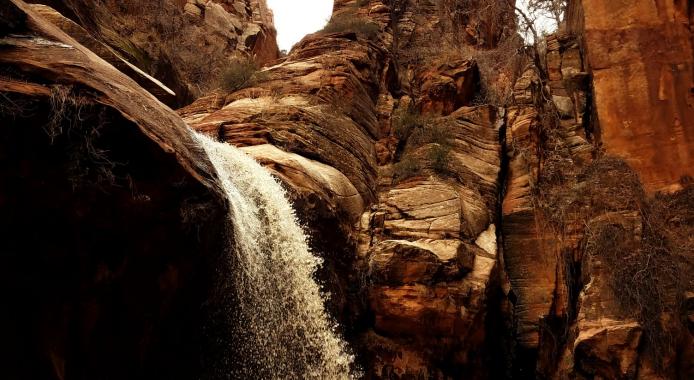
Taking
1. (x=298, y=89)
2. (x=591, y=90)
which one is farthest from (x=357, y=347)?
(x=591, y=90)

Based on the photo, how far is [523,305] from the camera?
12.4 meters

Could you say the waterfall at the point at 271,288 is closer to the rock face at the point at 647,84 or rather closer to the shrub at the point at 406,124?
the shrub at the point at 406,124

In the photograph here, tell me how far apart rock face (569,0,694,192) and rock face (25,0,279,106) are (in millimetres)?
10913

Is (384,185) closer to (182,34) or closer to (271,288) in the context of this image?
(271,288)

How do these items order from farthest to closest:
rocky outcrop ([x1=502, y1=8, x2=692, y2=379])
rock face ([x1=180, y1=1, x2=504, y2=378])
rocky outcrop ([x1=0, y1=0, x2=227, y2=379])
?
rock face ([x1=180, y1=1, x2=504, y2=378]) → rocky outcrop ([x1=502, y1=8, x2=692, y2=379]) → rocky outcrop ([x1=0, y1=0, x2=227, y2=379])

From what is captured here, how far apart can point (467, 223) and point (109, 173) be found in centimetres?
734

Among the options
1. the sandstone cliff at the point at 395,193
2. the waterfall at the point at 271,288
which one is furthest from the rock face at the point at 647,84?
the waterfall at the point at 271,288

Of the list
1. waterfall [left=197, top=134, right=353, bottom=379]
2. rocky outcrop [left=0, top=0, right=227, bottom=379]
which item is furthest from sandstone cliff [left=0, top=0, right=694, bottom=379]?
waterfall [left=197, top=134, right=353, bottom=379]

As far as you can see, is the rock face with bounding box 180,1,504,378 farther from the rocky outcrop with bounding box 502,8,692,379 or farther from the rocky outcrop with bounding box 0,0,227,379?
the rocky outcrop with bounding box 0,0,227,379

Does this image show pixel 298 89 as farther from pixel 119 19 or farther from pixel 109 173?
pixel 119 19

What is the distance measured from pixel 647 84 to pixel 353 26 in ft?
29.1

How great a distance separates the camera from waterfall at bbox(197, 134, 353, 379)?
8.95 metres

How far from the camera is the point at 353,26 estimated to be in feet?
63.1

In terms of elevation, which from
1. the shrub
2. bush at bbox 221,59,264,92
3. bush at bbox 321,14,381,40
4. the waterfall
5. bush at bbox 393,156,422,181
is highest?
bush at bbox 321,14,381,40
